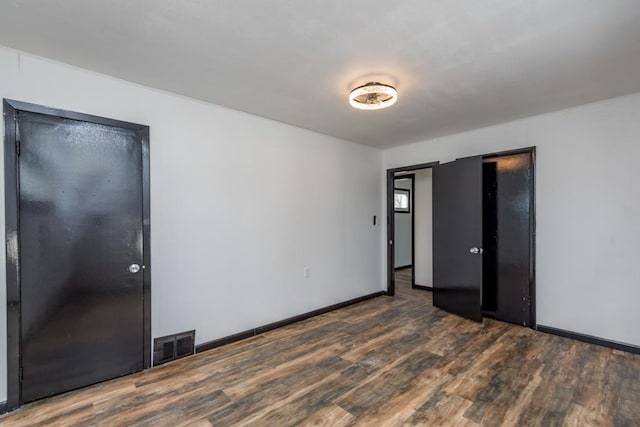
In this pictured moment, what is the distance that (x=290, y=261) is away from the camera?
12.3 feet

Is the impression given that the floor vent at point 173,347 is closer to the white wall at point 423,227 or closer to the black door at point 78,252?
the black door at point 78,252

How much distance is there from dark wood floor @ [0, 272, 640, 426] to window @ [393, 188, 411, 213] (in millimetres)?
4182

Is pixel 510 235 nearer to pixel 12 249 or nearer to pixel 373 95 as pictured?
pixel 373 95

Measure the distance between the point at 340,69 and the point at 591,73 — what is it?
2.06m

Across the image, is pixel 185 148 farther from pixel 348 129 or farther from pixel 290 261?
pixel 348 129

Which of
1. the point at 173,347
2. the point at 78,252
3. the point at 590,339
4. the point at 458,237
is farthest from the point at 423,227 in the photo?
the point at 78,252

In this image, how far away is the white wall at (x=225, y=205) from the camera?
7.90 ft

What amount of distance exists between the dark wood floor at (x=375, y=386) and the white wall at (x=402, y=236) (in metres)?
3.91

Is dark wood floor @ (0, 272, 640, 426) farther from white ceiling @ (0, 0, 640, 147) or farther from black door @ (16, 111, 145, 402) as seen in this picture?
white ceiling @ (0, 0, 640, 147)

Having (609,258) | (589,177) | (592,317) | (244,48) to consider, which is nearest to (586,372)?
(592,317)

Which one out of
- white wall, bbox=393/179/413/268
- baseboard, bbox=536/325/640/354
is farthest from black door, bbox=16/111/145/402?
white wall, bbox=393/179/413/268

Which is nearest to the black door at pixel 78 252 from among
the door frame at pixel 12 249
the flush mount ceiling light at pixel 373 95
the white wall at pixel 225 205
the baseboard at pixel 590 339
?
the door frame at pixel 12 249

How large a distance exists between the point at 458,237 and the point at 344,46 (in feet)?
9.83

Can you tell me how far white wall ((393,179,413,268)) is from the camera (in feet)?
23.5
